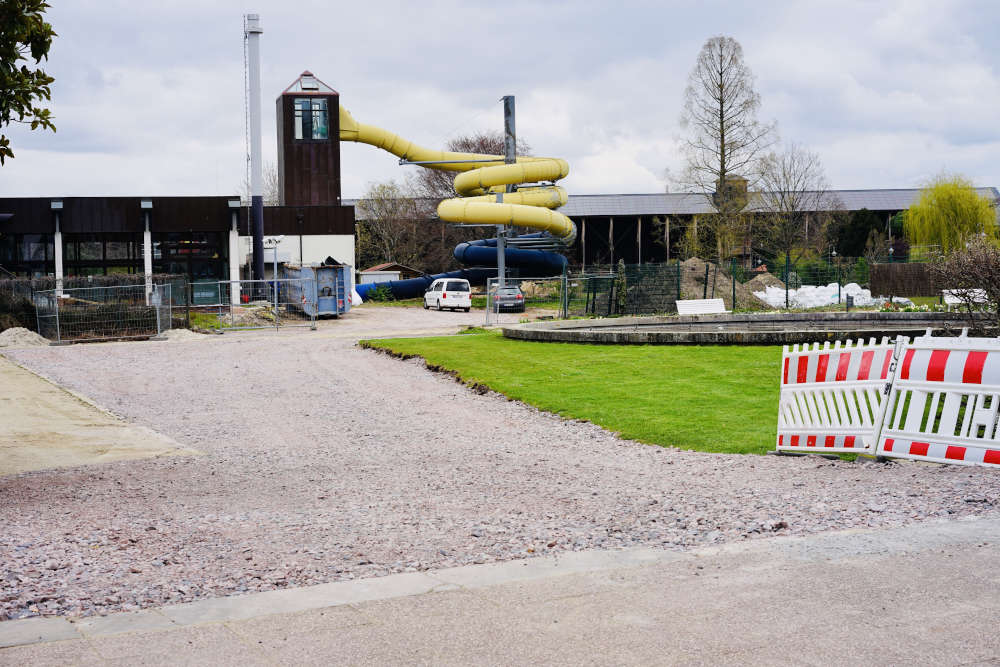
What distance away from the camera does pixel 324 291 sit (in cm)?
4038

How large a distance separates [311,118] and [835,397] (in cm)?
5654

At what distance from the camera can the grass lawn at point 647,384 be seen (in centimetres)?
1190

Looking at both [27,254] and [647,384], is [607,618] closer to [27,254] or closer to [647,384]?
[647,384]

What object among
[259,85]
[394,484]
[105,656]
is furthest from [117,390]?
[259,85]

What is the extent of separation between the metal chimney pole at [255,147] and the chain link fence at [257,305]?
26.3 feet

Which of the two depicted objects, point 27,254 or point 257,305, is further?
point 27,254

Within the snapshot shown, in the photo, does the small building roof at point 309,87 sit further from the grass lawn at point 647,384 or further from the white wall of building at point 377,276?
the grass lawn at point 647,384

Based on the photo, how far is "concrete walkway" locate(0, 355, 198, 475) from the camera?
11.2 m

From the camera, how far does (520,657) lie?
4.66 m

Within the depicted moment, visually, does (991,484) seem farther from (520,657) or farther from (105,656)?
(105,656)

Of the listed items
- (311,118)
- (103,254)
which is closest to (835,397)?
(103,254)

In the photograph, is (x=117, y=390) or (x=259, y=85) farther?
(x=259, y=85)

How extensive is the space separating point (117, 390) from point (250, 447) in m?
7.14

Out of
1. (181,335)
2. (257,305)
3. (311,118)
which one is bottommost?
(181,335)
